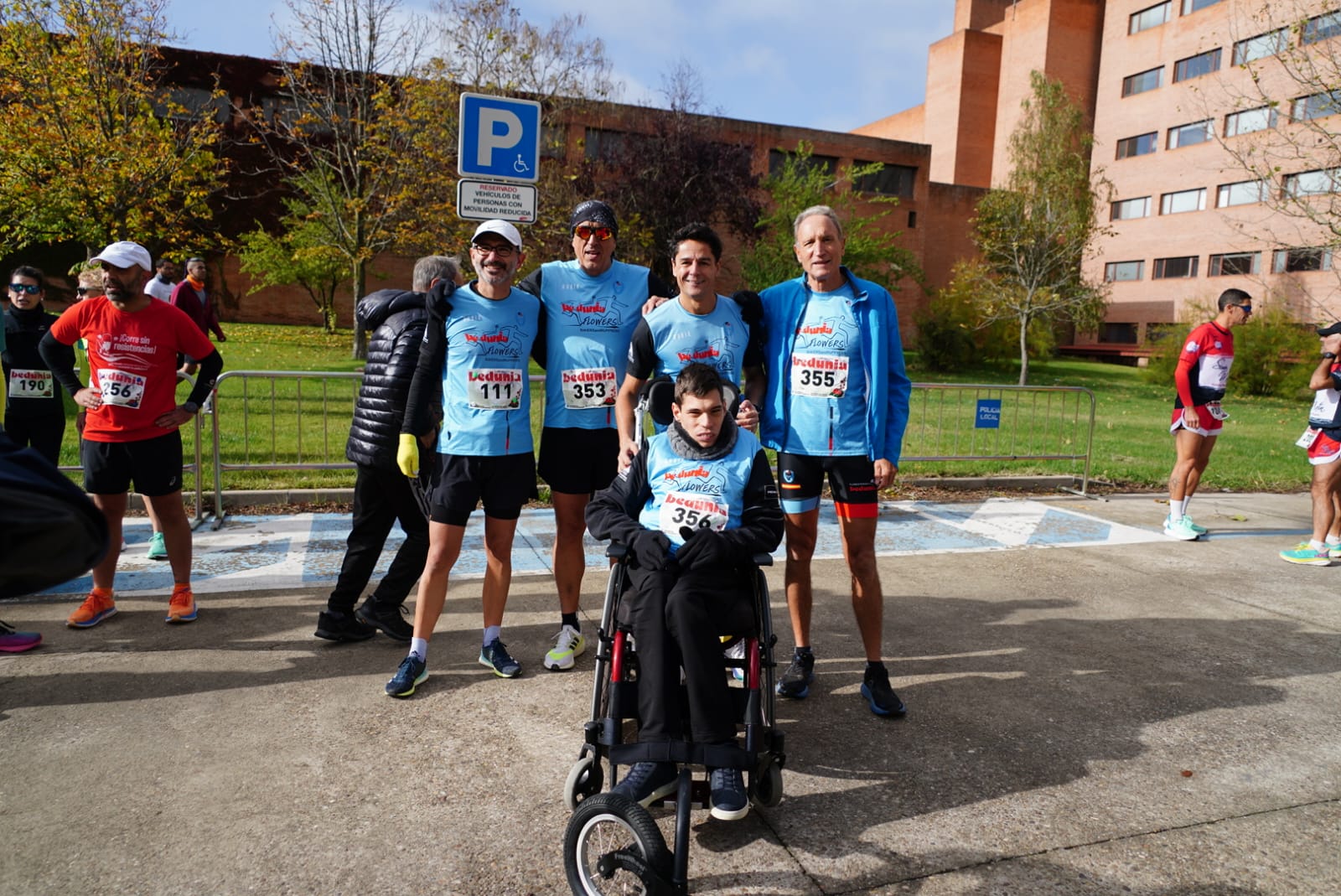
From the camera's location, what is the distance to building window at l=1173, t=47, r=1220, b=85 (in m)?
41.9

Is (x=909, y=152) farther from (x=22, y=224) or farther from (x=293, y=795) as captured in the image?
(x=293, y=795)

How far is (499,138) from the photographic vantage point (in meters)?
6.86

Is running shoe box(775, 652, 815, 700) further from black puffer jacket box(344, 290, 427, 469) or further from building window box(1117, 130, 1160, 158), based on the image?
building window box(1117, 130, 1160, 158)

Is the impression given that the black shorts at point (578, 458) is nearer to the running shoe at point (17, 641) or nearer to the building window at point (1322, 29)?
the running shoe at point (17, 641)

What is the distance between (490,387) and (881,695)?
2.29 metres

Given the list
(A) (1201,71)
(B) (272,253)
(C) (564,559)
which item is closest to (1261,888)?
(C) (564,559)

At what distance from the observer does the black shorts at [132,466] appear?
470cm

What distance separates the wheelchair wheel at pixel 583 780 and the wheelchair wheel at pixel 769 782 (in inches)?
21.0

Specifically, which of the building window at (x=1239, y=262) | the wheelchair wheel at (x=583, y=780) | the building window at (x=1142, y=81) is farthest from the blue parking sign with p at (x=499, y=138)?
the building window at (x=1142, y=81)

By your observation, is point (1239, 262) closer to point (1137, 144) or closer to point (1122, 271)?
→ point (1122, 271)

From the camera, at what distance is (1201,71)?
42.8m

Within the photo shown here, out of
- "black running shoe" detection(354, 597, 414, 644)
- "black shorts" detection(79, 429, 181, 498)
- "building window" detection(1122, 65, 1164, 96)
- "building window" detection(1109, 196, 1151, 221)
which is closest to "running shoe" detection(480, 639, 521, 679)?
"black running shoe" detection(354, 597, 414, 644)

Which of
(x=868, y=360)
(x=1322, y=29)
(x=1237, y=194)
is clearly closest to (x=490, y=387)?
(x=868, y=360)

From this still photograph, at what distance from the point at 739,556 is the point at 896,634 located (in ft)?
7.62
